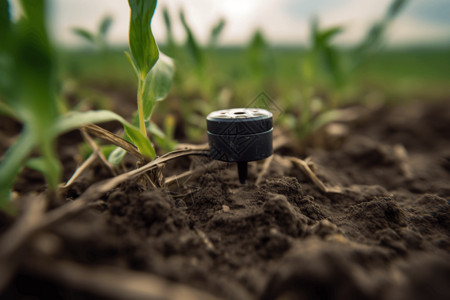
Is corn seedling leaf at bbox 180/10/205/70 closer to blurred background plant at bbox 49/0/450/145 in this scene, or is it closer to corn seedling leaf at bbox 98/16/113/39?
blurred background plant at bbox 49/0/450/145

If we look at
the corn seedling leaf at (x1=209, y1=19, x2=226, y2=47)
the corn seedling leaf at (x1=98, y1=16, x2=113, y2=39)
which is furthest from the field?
the corn seedling leaf at (x1=98, y1=16, x2=113, y2=39)

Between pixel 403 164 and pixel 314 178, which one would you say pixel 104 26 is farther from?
pixel 403 164

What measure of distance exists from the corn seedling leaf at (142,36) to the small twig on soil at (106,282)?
Answer: 52 centimetres

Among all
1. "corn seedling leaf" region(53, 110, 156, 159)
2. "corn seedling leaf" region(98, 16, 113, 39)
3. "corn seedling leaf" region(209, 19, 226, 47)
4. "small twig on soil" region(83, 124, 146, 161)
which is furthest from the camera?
"corn seedling leaf" region(209, 19, 226, 47)

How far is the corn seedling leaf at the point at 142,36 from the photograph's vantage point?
2.35ft

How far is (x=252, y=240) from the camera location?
66 cm

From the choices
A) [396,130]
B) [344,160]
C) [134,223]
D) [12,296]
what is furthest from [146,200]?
[396,130]

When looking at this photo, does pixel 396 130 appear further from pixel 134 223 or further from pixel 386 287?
pixel 134 223

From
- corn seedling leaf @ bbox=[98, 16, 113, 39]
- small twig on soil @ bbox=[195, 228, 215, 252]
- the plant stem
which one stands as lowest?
small twig on soil @ bbox=[195, 228, 215, 252]

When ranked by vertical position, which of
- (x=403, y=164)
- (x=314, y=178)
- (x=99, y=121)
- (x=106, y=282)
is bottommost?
(x=403, y=164)

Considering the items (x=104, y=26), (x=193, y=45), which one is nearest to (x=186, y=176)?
(x=193, y=45)

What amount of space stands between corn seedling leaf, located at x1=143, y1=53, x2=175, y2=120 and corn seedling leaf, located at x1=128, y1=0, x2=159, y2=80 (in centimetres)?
7

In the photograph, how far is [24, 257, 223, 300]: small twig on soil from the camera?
413 mm

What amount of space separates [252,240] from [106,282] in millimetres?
331
